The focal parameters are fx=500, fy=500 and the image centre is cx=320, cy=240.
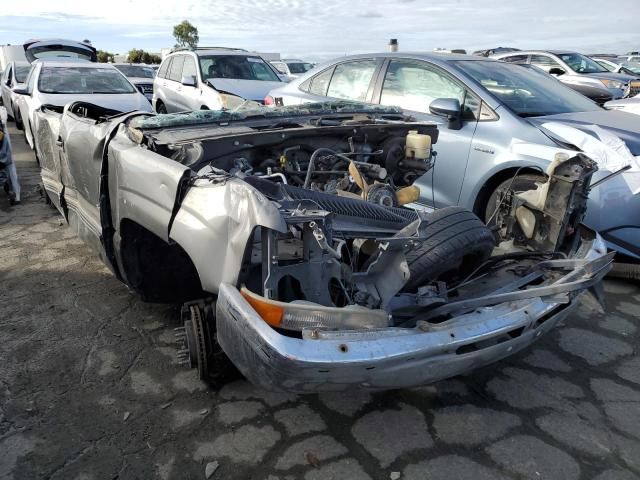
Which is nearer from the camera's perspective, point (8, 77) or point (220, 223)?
point (220, 223)

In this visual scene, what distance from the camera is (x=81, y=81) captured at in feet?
27.0

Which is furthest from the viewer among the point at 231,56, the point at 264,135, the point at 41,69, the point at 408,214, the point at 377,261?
the point at 231,56

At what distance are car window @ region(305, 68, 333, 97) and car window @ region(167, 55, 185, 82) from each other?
465 cm

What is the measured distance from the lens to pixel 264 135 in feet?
9.77

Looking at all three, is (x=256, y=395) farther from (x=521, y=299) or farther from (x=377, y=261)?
(x=521, y=299)

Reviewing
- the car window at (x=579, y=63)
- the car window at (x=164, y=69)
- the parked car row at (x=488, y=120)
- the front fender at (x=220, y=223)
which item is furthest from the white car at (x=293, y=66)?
the front fender at (x=220, y=223)

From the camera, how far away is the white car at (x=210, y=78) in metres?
8.47

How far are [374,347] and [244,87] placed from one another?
7.64 meters

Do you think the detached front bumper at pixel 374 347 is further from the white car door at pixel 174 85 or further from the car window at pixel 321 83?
the white car door at pixel 174 85

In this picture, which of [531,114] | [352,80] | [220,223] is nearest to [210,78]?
[352,80]

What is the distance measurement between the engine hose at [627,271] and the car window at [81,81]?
296 inches

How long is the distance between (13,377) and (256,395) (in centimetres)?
131

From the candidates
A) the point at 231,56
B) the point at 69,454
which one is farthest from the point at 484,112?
the point at 231,56

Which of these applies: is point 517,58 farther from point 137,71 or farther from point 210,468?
point 137,71
